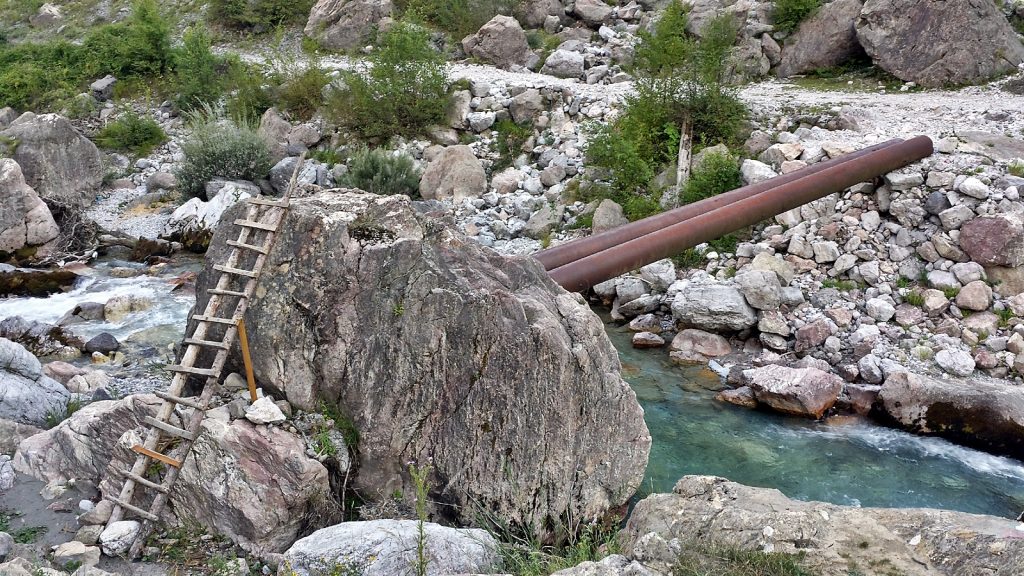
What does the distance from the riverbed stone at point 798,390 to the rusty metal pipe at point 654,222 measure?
258 cm

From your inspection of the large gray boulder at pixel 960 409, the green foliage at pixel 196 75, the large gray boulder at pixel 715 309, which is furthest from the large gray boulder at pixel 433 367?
the green foliage at pixel 196 75

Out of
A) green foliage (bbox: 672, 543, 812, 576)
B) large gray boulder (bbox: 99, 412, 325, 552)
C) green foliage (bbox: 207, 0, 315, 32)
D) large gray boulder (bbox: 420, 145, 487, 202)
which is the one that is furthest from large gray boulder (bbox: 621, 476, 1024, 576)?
green foliage (bbox: 207, 0, 315, 32)

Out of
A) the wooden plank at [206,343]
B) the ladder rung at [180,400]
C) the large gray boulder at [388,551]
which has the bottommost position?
the large gray boulder at [388,551]

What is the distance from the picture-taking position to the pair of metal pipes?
8695 millimetres

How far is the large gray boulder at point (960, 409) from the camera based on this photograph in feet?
27.6

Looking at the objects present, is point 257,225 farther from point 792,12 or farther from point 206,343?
point 792,12

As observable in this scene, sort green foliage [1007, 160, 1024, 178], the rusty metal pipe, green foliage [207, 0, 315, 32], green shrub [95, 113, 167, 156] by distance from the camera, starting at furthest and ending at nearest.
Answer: green foliage [207, 0, 315, 32], green shrub [95, 113, 167, 156], green foliage [1007, 160, 1024, 178], the rusty metal pipe

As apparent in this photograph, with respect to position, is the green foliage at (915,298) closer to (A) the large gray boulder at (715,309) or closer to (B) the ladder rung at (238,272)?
(A) the large gray boulder at (715,309)

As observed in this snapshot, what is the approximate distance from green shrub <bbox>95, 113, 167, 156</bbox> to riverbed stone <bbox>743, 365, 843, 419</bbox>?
19.5 m

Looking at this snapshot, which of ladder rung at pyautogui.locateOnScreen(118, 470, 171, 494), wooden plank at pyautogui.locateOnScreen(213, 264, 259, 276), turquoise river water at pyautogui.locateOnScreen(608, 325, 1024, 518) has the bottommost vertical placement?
turquoise river water at pyautogui.locateOnScreen(608, 325, 1024, 518)

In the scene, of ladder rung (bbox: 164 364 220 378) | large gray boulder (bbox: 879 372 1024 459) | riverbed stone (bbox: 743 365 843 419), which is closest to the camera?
ladder rung (bbox: 164 364 220 378)

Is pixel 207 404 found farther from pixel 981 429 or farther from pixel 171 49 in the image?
pixel 171 49

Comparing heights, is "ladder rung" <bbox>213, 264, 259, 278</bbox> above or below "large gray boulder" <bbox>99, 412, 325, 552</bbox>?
above

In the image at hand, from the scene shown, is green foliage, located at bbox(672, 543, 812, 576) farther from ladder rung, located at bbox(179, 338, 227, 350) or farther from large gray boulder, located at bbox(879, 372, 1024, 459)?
large gray boulder, located at bbox(879, 372, 1024, 459)
